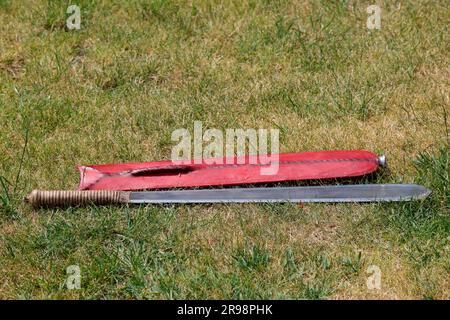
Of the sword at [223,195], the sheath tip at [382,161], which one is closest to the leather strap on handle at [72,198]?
the sword at [223,195]

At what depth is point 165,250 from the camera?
3.85 m

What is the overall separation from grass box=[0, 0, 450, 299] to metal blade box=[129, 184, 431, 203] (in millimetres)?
46

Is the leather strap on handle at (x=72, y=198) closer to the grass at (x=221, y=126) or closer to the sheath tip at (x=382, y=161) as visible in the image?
the grass at (x=221, y=126)

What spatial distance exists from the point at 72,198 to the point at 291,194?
3.48 feet

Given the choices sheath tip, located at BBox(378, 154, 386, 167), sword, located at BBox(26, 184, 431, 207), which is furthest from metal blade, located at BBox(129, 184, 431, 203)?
sheath tip, located at BBox(378, 154, 386, 167)

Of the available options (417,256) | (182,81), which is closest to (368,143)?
(417,256)

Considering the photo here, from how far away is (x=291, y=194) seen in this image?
4.08m

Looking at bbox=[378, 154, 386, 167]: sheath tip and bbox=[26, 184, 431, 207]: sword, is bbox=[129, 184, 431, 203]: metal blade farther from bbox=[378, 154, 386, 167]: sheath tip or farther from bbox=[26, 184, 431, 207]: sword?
bbox=[378, 154, 386, 167]: sheath tip

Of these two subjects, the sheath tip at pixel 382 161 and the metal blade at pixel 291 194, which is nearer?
the metal blade at pixel 291 194

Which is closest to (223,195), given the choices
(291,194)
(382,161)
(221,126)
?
(291,194)

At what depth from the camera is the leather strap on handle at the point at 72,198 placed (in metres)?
4.07

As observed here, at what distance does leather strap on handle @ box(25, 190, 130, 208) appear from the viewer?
4.07 metres

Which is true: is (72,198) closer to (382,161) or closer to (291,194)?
(291,194)
